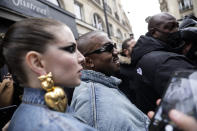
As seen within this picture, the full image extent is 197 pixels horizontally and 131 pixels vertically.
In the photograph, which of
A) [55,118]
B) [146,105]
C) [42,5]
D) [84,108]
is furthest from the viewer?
[42,5]

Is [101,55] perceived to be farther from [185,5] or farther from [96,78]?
[185,5]

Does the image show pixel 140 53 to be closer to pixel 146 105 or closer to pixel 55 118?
pixel 146 105

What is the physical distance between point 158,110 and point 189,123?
0.21 metres

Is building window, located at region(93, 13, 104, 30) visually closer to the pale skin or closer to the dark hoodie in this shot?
the dark hoodie

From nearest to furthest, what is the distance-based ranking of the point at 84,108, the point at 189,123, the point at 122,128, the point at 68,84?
the point at 189,123 < the point at 68,84 < the point at 122,128 < the point at 84,108

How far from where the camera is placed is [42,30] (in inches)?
45.0

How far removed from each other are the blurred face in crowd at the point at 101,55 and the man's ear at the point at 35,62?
1.14m

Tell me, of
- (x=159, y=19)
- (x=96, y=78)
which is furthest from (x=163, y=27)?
(x=96, y=78)

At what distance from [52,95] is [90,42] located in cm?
133

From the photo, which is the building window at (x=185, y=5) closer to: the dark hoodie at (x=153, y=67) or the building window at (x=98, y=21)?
the building window at (x=98, y=21)

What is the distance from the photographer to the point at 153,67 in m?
2.09

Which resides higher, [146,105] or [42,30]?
[42,30]

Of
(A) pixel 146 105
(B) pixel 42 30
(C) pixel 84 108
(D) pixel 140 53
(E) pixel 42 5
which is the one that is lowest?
(A) pixel 146 105

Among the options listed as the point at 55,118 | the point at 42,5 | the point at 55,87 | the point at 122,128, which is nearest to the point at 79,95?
the point at 122,128
